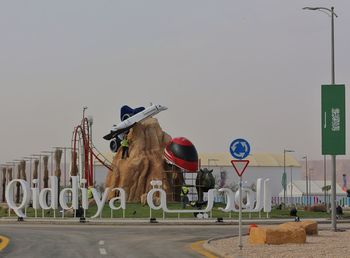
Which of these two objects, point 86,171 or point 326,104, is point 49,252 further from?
point 86,171

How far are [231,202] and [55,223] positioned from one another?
41.8ft

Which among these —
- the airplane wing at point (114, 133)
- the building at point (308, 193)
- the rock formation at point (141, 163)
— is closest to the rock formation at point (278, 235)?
the rock formation at point (141, 163)

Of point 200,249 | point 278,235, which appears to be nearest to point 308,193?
point 278,235

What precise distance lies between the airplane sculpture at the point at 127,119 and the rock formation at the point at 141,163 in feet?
3.45

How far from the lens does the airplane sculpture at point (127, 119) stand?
3105 inches

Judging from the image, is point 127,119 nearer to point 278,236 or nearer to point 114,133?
point 114,133

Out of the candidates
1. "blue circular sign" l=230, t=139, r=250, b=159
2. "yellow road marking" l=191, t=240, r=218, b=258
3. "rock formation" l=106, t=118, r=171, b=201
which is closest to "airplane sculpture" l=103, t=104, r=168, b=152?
"rock formation" l=106, t=118, r=171, b=201

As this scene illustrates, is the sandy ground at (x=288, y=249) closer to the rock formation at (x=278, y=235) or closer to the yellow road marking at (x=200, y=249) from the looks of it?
the yellow road marking at (x=200, y=249)

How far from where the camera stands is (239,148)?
23.4m

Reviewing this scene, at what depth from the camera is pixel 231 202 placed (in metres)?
54.4

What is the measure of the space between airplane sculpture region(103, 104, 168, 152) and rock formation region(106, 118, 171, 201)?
1053 millimetres

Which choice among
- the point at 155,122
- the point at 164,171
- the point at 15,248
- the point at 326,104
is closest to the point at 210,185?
the point at 164,171

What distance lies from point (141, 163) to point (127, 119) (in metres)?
4.86

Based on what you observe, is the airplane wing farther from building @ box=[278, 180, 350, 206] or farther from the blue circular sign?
building @ box=[278, 180, 350, 206]
